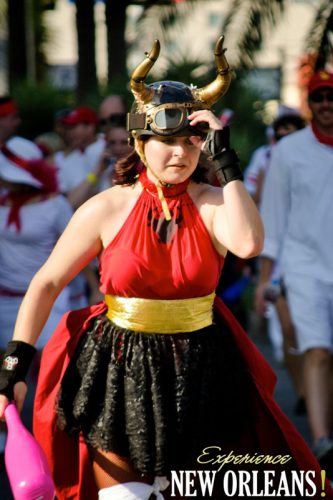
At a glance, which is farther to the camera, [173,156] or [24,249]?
[24,249]

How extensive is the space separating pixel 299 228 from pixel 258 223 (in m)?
2.54

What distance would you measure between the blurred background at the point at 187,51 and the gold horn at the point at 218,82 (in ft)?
17.3

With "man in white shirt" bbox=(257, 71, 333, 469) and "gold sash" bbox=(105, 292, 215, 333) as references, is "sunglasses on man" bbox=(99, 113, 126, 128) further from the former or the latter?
"gold sash" bbox=(105, 292, 215, 333)

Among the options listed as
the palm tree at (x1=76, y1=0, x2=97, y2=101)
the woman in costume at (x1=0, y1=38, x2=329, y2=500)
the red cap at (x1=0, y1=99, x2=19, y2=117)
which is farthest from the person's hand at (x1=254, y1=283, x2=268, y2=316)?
the palm tree at (x1=76, y1=0, x2=97, y2=101)

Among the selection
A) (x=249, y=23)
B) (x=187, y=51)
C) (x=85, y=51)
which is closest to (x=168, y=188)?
(x=249, y=23)

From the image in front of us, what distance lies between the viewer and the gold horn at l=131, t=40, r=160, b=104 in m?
4.32

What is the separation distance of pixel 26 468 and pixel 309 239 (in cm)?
315

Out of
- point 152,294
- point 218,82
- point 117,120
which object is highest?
point 218,82

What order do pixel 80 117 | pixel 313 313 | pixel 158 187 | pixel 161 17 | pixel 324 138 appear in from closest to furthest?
pixel 158 187
pixel 313 313
pixel 324 138
pixel 80 117
pixel 161 17

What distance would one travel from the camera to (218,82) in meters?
4.37

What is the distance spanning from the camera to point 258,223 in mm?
4352

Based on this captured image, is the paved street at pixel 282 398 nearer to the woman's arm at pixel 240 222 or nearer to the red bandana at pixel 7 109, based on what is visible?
the woman's arm at pixel 240 222

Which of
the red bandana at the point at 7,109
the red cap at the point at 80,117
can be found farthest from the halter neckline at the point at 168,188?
the red cap at the point at 80,117

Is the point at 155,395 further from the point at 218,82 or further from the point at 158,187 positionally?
the point at 218,82
